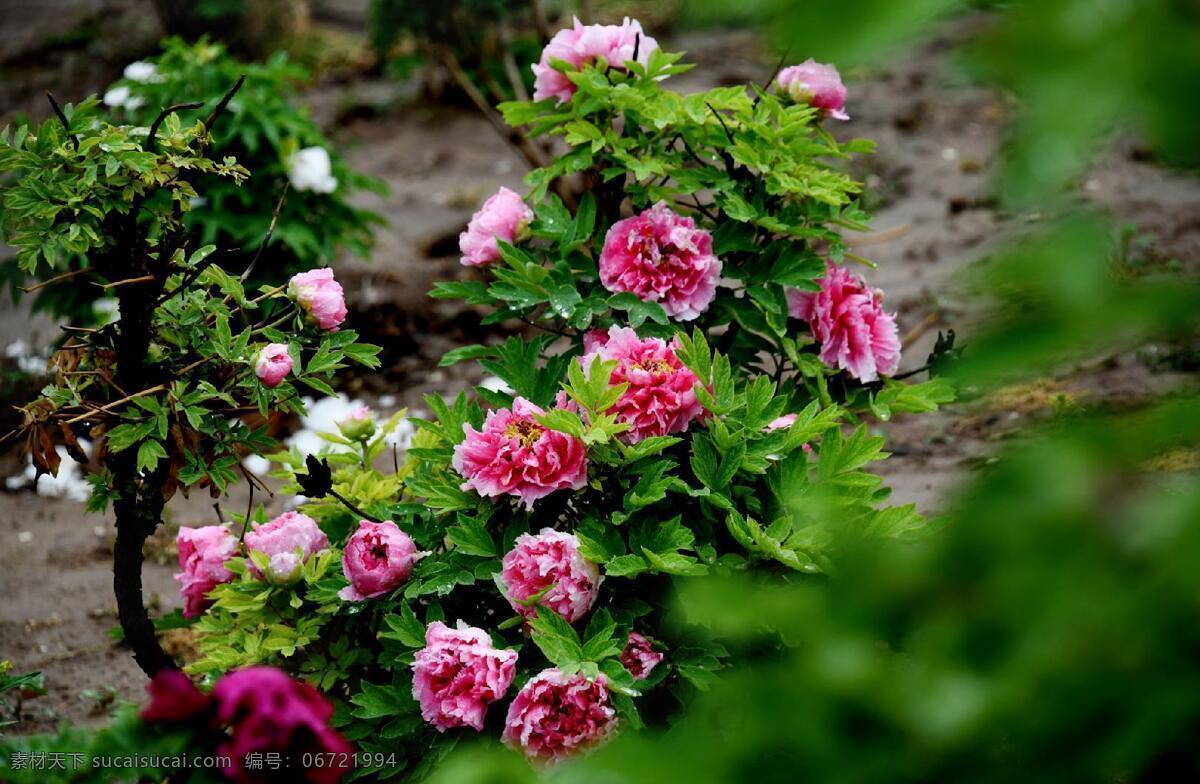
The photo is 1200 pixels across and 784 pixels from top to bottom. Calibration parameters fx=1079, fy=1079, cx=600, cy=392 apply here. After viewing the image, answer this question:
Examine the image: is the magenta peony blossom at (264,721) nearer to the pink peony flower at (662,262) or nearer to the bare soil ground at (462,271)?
the bare soil ground at (462,271)

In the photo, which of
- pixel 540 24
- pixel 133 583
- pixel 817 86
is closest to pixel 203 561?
pixel 133 583

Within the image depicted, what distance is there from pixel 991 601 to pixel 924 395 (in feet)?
4.25

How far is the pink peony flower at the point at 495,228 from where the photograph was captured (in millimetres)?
1954

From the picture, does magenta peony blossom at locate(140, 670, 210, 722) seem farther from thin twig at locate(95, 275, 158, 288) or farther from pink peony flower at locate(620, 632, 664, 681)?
thin twig at locate(95, 275, 158, 288)

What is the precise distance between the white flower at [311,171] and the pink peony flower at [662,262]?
2244mm

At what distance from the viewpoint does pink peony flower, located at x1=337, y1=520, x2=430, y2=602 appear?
5.64ft

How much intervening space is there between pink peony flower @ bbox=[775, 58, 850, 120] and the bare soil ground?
41cm

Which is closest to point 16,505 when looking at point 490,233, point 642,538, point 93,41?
point 490,233

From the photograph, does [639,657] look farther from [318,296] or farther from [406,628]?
[318,296]


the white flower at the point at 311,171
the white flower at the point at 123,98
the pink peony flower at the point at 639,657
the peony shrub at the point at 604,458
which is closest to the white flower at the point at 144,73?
the white flower at the point at 123,98

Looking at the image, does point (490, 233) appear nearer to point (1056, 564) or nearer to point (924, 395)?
point (924, 395)

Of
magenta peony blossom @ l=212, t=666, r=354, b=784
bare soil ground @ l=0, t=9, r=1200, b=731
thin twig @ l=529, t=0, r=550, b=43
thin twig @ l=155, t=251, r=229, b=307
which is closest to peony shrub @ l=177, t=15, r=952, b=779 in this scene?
thin twig @ l=155, t=251, r=229, b=307

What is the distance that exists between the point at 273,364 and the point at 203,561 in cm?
45

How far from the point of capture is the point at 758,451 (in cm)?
168
